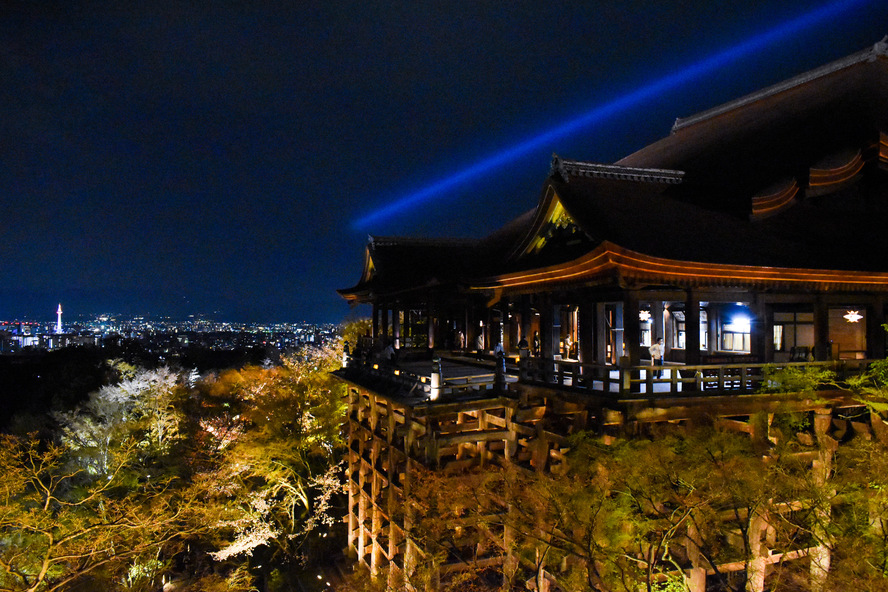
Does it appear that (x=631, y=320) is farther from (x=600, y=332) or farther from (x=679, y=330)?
(x=679, y=330)

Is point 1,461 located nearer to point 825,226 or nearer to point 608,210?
point 608,210

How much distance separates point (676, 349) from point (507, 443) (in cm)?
715

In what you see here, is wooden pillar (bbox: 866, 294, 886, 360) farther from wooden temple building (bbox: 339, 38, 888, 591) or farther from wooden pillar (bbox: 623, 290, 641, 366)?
wooden pillar (bbox: 623, 290, 641, 366)

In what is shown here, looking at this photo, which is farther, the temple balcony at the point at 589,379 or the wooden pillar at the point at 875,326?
the wooden pillar at the point at 875,326

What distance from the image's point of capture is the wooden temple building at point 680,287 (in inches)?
461

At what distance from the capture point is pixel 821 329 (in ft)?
44.3

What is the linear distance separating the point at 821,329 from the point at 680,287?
444 centimetres

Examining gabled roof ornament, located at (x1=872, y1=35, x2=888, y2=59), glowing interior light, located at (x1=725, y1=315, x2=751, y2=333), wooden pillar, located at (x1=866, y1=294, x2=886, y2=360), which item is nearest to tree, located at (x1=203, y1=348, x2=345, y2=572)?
glowing interior light, located at (x1=725, y1=315, x2=751, y2=333)

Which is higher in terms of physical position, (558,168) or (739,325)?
(558,168)

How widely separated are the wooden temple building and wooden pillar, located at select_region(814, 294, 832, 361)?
0.15 feet

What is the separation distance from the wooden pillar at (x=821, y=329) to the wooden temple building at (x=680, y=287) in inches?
1.9

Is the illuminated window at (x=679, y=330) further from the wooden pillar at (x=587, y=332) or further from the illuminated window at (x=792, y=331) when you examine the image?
the wooden pillar at (x=587, y=332)

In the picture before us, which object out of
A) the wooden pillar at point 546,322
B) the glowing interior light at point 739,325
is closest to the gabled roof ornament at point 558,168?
the wooden pillar at point 546,322

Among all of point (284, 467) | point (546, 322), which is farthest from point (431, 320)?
point (284, 467)
